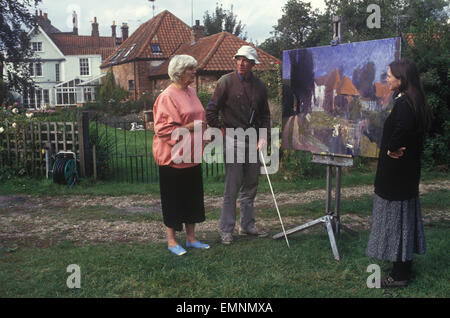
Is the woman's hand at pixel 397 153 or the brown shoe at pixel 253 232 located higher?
the woman's hand at pixel 397 153

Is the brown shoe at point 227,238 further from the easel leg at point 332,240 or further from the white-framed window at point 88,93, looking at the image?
the white-framed window at point 88,93

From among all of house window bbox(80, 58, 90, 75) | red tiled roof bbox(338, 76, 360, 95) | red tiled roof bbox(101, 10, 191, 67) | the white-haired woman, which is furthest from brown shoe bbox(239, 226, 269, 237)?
house window bbox(80, 58, 90, 75)

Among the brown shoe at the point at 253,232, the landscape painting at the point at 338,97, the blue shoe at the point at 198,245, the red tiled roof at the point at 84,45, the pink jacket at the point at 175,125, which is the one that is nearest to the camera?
the pink jacket at the point at 175,125

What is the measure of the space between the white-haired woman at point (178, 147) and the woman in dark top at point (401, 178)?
187 centimetres

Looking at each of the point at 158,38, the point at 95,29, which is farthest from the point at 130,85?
the point at 95,29

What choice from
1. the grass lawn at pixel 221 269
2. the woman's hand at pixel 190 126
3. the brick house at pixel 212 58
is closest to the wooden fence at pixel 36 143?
the grass lawn at pixel 221 269

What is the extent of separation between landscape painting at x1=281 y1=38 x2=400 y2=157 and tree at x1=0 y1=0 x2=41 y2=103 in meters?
23.8

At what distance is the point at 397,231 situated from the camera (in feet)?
12.8

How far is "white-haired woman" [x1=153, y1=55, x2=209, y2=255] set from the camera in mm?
4535

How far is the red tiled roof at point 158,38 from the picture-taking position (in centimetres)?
3198

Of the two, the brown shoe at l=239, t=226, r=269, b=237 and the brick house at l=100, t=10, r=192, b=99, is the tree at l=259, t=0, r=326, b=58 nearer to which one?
the brick house at l=100, t=10, r=192, b=99

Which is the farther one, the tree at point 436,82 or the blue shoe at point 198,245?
the tree at point 436,82
